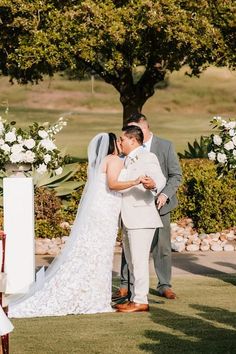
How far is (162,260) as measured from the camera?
37.5 ft

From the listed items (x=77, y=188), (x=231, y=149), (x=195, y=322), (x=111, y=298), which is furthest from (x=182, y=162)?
(x=195, y=322)

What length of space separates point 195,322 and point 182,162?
851 cm

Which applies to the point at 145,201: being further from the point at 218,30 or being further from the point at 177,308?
the point at 218,30

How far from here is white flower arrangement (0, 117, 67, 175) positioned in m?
15.0

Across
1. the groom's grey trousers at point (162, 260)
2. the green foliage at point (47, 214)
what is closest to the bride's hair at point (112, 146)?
the groom's grey trousers at point (162, 260)

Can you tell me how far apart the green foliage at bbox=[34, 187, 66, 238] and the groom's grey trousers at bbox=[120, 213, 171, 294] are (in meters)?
5.10

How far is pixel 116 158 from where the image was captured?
10438mm

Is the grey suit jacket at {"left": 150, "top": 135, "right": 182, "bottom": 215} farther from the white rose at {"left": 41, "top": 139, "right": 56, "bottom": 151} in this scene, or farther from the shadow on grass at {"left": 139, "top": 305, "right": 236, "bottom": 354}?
the white rose at {"left": 41, "top": 139, "right": 56, "bottom": 151}

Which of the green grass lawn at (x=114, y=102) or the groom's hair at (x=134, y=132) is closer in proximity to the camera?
the groom's hair at (x=134, y=132)

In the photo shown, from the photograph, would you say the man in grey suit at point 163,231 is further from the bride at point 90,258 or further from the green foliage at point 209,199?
the green foliage at point 209,199

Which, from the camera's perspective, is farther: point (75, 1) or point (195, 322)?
point (75, 1)

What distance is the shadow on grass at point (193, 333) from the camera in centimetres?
841

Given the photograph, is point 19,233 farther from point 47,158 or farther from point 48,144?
point 47,158

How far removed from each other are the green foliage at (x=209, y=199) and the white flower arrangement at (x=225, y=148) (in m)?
4.41
